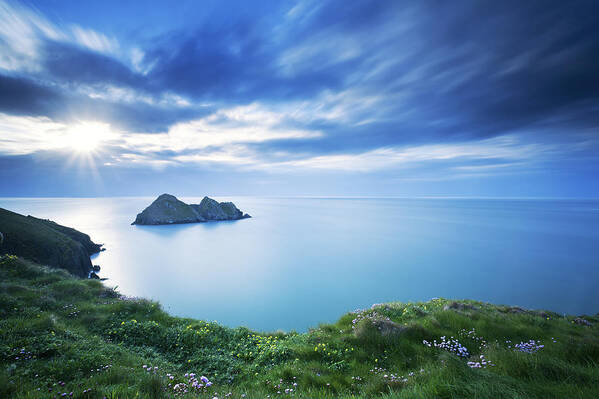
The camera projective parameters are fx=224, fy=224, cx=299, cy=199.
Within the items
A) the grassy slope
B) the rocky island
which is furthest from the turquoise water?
the rocky island

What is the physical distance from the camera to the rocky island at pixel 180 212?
10288 centimetres

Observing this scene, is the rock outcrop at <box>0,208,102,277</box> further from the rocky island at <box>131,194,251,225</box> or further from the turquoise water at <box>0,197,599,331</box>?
the rocky island at <box>131,194,251,225</box>

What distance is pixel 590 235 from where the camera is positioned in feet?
218

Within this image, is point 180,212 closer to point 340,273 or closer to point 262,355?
point 340,273

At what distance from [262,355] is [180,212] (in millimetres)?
116184

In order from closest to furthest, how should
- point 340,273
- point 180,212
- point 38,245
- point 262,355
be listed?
point 262,355 < point 38,245 < point 340,273 < point 180,212

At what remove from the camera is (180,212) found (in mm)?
109062

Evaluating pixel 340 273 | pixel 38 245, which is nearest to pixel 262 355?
pixel 340 273

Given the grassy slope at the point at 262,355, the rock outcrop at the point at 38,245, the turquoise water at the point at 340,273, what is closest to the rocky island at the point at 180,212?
the turquoise water at the point at 340,273

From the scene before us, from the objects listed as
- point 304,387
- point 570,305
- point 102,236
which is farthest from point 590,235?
point 102,236

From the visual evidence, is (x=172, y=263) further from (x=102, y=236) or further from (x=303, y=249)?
(x=102, y=236)

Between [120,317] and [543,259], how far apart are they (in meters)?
65.1

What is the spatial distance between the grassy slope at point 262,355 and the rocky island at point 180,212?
4043 inches

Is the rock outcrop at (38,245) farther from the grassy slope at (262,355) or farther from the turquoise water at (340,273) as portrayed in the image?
the grassy slope at (262,355)
